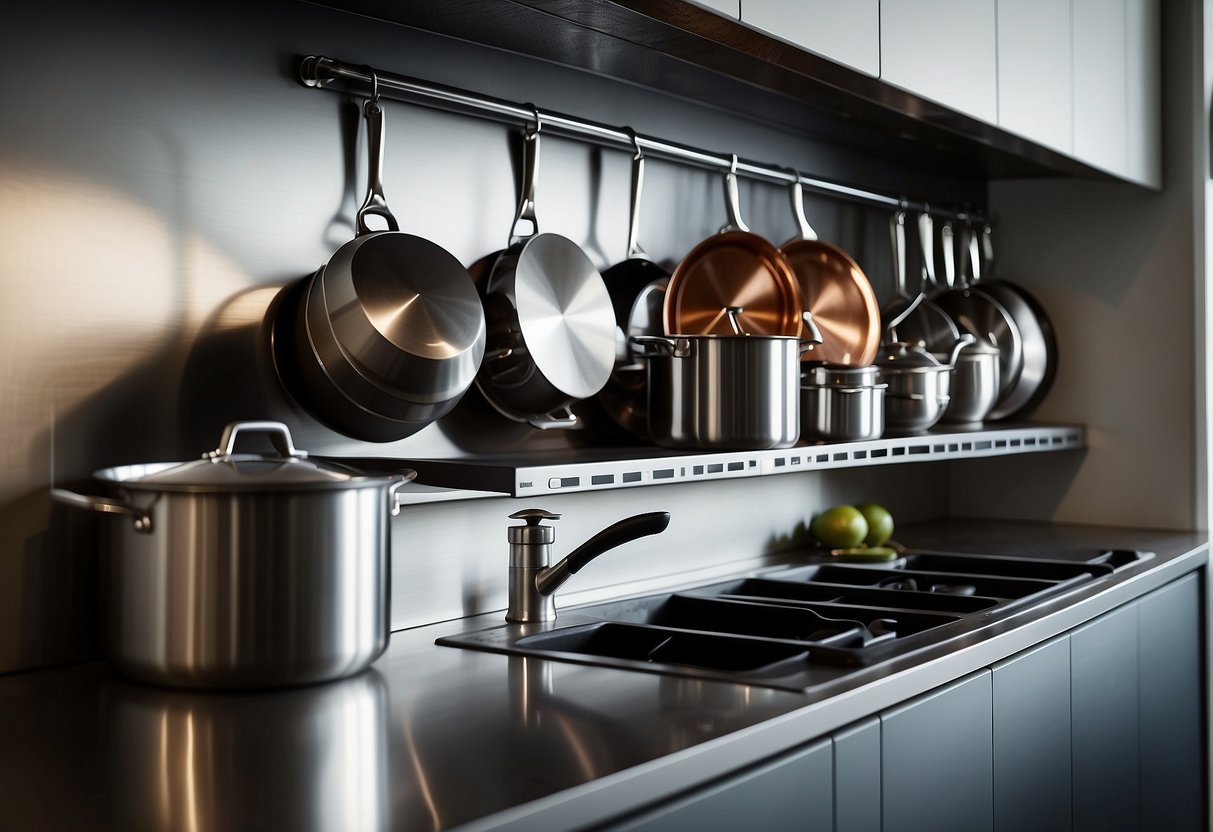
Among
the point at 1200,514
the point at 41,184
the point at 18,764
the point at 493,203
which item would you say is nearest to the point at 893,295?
the point at 1200,514

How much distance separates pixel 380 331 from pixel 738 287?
0.80 meters

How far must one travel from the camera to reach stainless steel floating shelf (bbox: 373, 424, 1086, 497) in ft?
4.61

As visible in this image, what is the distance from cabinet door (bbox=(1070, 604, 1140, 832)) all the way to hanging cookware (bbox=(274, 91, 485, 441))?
1.02m

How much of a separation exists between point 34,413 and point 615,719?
68cm

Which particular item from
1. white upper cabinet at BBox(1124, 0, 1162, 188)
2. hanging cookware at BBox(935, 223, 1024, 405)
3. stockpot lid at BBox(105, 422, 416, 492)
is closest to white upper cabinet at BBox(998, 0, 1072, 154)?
white upper cabinet at BBox(1124, 0, 1162, 188)

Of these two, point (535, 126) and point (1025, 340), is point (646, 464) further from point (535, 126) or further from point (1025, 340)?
point (1025, 340)

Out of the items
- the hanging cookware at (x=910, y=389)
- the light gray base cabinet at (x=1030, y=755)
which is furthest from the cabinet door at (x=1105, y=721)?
the hanging cookware at (x=910, y=389)

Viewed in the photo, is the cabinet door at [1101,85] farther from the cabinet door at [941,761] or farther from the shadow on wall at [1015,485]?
the cabinet door at [941,761]

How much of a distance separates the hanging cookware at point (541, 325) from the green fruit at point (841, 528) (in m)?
0.80

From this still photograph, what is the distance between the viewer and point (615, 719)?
113 centimetres

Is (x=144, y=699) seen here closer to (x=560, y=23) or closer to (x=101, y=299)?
(x=101, y=299)

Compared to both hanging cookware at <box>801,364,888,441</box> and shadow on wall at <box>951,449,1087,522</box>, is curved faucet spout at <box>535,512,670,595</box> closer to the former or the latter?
hanging cookware at <box>801,364,888,441</box>

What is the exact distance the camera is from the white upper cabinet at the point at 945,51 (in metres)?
1.84

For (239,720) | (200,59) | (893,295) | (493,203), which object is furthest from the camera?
(893,295)
